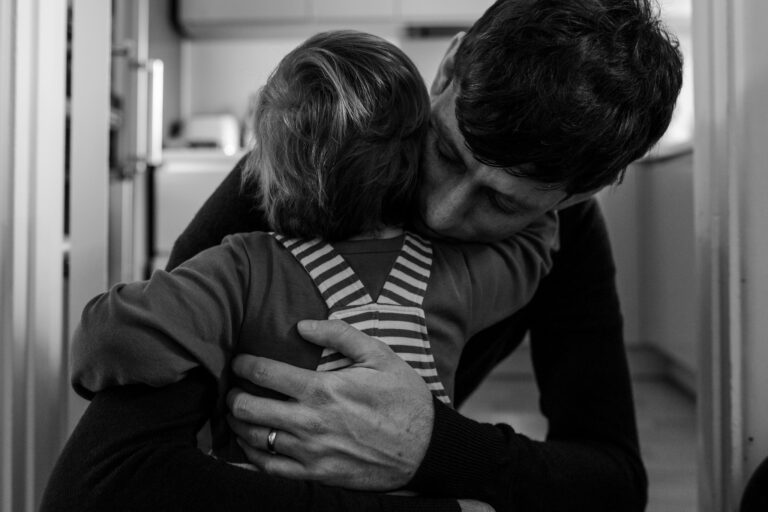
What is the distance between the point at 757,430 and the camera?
766 mm

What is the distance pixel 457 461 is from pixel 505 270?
0.22 m

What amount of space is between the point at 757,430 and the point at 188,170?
2.73 meters

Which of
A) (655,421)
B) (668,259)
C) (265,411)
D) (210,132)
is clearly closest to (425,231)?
(265,411)

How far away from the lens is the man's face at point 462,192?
27.5 inches

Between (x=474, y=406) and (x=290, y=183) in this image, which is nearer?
(x=290, y=183)

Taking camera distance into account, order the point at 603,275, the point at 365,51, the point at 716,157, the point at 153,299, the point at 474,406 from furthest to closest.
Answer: the point at 474,406 < the point at 603,275 < the point at 716,157 < the point at 365,51 < the point at 153,299

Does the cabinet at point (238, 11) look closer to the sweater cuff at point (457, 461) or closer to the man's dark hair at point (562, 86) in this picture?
the man's dark hair at point (562, 86)

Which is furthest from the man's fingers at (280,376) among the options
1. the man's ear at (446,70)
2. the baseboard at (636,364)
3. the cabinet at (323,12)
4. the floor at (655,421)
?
the cabinet at (323,12)

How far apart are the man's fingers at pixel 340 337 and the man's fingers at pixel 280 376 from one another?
0.03 m

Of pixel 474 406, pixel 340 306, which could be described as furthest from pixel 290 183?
pixel 474 406

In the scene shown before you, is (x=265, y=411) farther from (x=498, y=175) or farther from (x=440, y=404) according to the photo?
(x=498, y=175)

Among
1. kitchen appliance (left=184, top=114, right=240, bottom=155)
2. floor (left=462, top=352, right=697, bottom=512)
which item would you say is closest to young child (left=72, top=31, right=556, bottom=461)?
floor (left=462, top=352, right=697, bottom=512)

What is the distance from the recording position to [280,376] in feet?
2.09

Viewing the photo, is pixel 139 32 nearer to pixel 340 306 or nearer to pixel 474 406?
pixel 474 406
